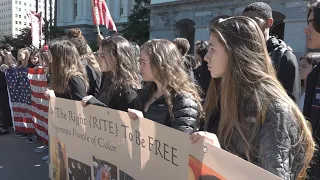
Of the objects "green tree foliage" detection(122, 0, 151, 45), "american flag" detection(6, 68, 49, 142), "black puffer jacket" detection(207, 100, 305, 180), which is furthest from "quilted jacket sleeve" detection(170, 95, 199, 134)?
"green tree foliage" detection(122, 0, 151, 45)

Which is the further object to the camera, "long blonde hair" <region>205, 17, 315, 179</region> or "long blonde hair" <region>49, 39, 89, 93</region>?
"long blonde hair" <region>49, 39, 89, 93</region>

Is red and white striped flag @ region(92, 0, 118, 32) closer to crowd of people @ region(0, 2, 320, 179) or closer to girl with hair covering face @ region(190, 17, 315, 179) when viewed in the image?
crowd of people @ region(0, 2, 320, 179)

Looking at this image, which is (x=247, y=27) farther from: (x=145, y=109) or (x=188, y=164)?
(x=145, y=109)

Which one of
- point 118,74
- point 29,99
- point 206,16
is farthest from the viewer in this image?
point 206,16

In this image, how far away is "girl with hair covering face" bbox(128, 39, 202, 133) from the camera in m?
2.32

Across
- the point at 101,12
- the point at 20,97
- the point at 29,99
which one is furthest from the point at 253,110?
the point at 101,12

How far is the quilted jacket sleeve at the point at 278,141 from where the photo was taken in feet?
4.72

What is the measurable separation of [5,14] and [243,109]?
10811 cm

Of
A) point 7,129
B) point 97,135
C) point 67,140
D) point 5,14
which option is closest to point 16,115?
point 7,129

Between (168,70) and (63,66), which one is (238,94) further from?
(63,66)

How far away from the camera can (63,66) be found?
3764mm

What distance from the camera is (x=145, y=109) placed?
264cm

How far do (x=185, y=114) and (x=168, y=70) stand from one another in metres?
0.41

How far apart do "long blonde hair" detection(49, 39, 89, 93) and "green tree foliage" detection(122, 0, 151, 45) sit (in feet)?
85.6
